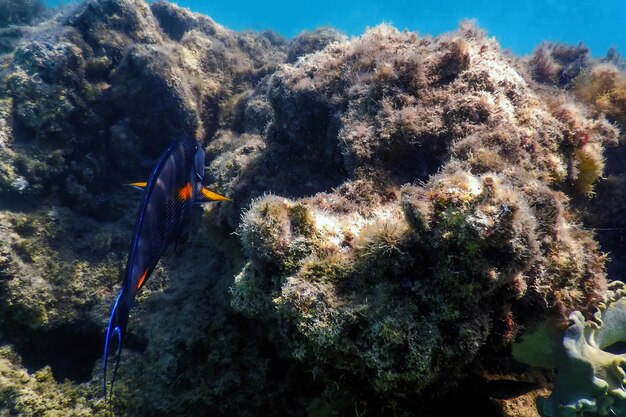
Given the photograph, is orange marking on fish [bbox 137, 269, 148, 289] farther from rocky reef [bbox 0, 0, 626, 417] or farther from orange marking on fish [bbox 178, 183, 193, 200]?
rocky reef [bbox 0, 0, 626, 417]

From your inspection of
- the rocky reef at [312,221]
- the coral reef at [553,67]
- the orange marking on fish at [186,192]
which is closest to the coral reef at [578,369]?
the rocky reef at [312,221]

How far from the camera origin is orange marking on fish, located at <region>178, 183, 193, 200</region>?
1.57m

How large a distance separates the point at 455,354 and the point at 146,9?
300 inches

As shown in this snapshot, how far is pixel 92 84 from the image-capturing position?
18.5 feet

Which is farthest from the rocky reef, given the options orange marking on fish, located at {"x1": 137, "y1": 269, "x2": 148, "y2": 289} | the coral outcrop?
orange marking on fish, located at {"x1": 137, "y1": 269, "x2": 148, "y2": 289}

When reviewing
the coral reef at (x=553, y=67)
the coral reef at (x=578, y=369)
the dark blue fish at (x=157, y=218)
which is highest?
the coral reef at (x=553, y=67)

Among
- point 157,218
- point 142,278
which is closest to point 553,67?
point 157,218

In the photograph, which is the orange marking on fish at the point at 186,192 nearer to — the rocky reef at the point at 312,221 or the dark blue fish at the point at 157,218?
the dark blue fish at the point at 157,218

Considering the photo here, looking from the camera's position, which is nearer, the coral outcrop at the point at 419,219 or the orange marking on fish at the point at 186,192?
the orange marking on fish at the point at 186,192

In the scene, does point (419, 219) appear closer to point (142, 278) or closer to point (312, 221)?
point (312, 221)

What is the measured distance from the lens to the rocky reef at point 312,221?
2.08m

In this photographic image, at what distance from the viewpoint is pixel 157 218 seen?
141 cm

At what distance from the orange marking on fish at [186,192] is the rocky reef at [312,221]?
35.8 inches

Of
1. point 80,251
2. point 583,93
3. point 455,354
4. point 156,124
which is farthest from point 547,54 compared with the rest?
point 80,251
